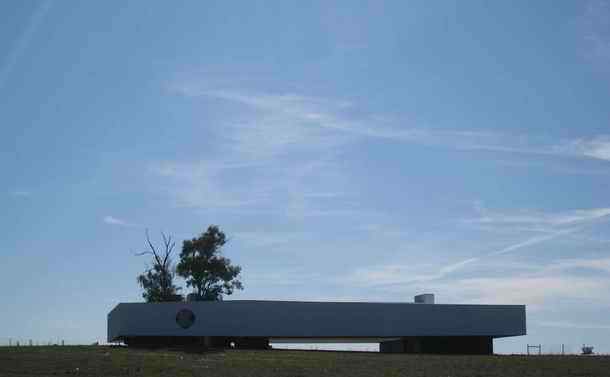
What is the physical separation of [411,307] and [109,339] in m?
22.6

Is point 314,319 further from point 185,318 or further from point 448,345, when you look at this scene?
point 448,345

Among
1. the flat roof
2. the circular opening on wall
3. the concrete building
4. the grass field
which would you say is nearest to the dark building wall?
the concrete building

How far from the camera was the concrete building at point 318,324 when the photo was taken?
5719cm

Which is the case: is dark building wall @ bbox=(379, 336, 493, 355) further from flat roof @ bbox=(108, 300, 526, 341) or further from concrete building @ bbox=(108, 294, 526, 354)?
flat roof @ bbox=(108, 300, 526, 341)

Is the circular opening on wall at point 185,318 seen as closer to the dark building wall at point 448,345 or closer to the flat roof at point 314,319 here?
the flat roof at point 314,319

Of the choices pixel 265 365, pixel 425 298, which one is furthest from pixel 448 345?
pixel 265 365

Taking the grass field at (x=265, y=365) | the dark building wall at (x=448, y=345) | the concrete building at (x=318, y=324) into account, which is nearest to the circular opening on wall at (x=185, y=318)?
the concrete building at (x=318, y=324)

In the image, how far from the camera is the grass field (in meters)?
35.2

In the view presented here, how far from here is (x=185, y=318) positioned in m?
57.2

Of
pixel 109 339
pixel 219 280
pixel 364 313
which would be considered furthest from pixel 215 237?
pixel 364 313

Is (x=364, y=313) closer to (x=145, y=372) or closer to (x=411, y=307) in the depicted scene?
(x=411, y=307)

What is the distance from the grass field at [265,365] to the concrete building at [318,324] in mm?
10015

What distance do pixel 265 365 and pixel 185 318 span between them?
19.0 m

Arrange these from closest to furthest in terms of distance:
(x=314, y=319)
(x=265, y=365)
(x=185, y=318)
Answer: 1. (x=265, y=365)
2. (x=185, y=318)
3. (x=314, y=319)
